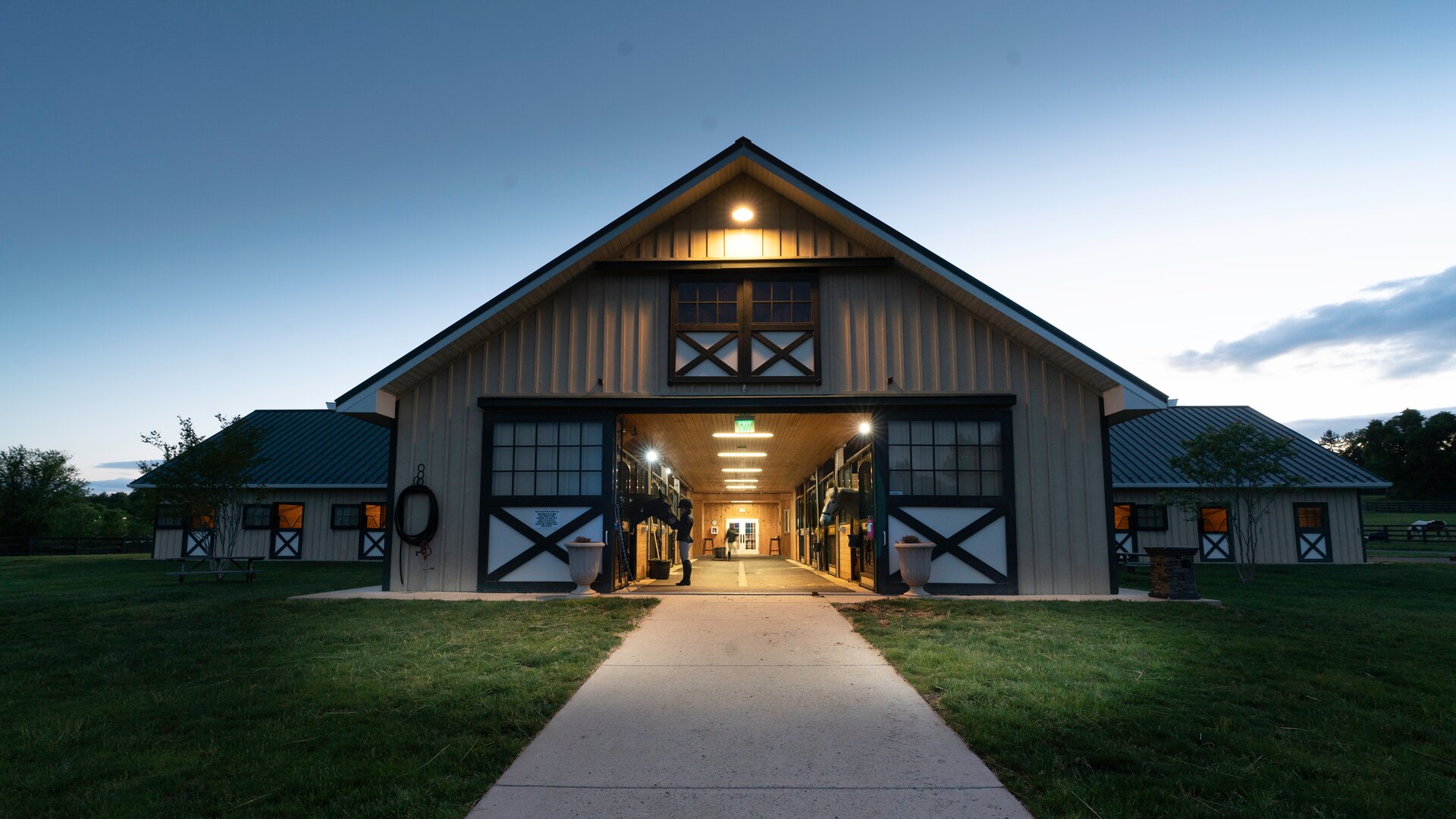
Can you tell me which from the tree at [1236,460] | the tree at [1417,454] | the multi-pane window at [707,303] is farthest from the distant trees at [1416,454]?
→ the multi-pane window at [707,303]

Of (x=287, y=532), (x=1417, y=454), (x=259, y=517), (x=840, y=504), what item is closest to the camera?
(x=840, y=504)

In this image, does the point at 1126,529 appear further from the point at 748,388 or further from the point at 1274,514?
the point at 748,388

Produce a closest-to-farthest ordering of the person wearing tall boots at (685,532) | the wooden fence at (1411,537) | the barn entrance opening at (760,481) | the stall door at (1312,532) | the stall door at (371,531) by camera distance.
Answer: the barn entrance opening at (760,481) < the person wearing tall boots at (685,532) < the stall door at (1312,532) < the stall door at (371,531) < the wooden fence at (1411,537)

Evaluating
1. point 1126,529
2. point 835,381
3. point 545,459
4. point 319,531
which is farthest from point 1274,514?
point 319,531

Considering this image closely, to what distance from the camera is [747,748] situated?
450 cm

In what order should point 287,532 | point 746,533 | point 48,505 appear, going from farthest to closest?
point 48,505
point 746,533
point 287,532

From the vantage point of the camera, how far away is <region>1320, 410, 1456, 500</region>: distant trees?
72250mm

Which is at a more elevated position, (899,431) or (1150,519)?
(899,431)

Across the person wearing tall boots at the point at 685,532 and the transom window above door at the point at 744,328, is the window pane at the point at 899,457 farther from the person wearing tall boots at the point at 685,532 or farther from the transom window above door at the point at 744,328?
the person wearing tall boots at the point at 685,532

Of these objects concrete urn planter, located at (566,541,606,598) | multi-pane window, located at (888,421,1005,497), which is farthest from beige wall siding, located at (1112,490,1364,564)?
concrete urn planter, located at (566,541,606,598)

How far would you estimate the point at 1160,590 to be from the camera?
38.8 ft

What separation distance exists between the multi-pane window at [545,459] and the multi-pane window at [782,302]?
3347 millimetres

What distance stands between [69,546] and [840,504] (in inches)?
1529

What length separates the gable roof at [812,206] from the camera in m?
11.8
